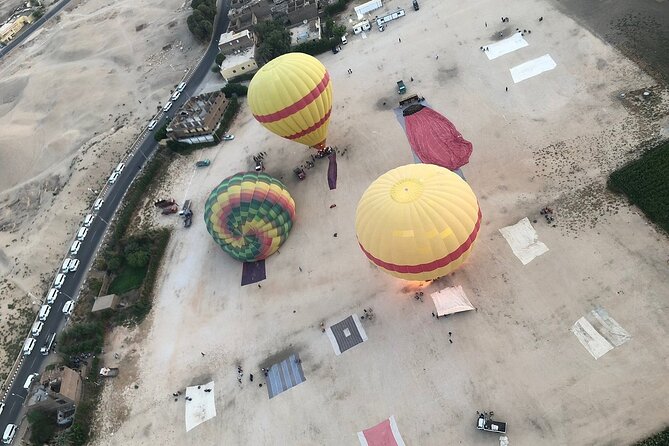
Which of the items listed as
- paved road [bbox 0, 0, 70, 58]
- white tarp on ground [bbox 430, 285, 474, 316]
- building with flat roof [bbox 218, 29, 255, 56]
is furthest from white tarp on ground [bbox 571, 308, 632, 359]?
paved road [bbox 0, 0, 70, 58]

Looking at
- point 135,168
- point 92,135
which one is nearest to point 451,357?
point 135,168

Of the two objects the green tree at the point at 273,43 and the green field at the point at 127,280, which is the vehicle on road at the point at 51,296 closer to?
the green field at the point at 127,280

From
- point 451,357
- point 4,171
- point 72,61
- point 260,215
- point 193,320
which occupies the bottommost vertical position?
point 451,357

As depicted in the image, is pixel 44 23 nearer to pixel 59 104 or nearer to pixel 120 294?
pixel 59 104

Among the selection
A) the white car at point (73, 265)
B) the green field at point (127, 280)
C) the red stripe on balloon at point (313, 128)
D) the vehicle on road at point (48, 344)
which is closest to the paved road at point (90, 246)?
the vehicle on road at point (48, 344)

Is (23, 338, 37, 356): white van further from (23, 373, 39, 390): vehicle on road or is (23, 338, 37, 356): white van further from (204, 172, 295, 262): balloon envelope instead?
(204, 172, 295, 262): balloon envelope

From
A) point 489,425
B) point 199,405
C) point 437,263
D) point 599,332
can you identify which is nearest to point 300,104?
point 437,263

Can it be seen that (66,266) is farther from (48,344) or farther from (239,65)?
(239,65)

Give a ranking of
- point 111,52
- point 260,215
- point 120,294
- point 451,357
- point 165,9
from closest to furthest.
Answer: point 451,357
point 260,215
point 120,294
point 111,52
point 165,9

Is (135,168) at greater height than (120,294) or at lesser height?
greater
